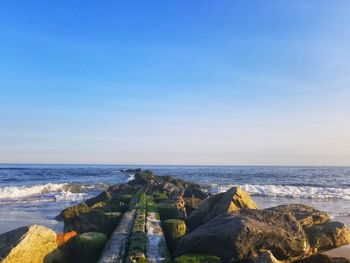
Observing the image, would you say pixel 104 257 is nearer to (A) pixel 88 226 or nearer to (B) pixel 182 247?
Answer: (B) pixel 182 247

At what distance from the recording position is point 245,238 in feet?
24.8

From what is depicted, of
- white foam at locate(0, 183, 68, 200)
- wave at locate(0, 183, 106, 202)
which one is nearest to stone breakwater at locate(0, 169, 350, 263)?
wave at locate(0, 183, 106, 202)

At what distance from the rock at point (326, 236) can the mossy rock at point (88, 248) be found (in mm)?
4930

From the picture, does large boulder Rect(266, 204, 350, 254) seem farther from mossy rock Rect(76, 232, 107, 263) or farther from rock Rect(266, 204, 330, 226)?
mossy rock Rect(76, 232, 107, 263)

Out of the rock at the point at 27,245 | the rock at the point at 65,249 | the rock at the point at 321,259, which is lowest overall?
the rock at the point at 321,259

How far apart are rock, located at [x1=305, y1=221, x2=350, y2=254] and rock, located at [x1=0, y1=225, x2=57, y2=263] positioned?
593 cm

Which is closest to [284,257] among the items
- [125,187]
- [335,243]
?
[335,243]

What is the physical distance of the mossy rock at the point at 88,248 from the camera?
26.2ft

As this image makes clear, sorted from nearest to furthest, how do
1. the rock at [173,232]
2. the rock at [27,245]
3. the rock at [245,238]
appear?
1. the rock at [27,245]
2. the rock at [245,238]
3. the rock at [173,232]

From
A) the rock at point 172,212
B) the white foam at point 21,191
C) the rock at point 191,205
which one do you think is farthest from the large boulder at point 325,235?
the white foam at point 21,191

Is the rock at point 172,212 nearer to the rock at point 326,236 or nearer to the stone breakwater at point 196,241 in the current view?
the stone breakwater at point 196,241

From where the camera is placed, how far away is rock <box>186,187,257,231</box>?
34.9 ft

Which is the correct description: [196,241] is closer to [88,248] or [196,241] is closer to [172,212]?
[88,248]

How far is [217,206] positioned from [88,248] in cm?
416
